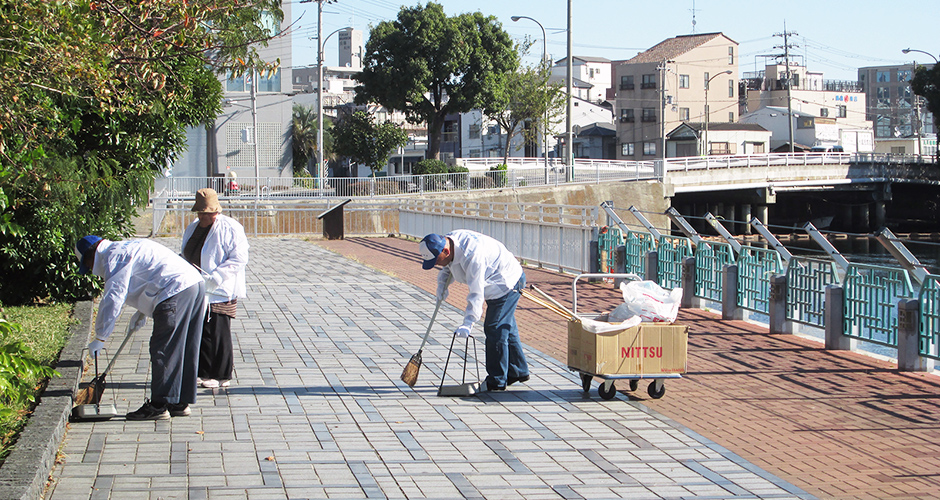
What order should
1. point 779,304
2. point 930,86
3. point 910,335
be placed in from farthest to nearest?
point 930,86, point 779,304, point 910,335

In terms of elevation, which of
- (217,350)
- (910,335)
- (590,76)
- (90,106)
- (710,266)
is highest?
(590,76)

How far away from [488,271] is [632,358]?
129 centimetres

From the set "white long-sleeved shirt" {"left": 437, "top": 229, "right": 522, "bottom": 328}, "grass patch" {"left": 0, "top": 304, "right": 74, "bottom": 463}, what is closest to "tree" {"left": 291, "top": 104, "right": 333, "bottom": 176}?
"grass patch" {"left": 0, "top": 304, "right": 74, "bottom": 463}

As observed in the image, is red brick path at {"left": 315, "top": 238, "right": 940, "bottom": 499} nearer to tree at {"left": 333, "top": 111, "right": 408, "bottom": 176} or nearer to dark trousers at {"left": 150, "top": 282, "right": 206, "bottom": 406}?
dark trousers at {"left": 150, "top": 282, "right": 206, "bottom": 406}

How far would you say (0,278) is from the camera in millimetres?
10914

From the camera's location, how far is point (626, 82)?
239 ft

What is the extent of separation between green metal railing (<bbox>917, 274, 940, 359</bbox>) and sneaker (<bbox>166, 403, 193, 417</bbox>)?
666 cm

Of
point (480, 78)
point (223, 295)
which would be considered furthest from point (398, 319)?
point (480, 78)

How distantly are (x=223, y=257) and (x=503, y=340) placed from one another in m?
2.29

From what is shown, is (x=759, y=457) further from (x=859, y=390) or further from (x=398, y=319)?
(x=398, y=319)

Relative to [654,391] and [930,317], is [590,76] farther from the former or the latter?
[654,391]

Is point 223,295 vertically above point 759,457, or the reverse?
point 223,295

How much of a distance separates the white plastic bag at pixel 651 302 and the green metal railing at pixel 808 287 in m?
3.67

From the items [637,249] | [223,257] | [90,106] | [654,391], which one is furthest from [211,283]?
[637,249]
